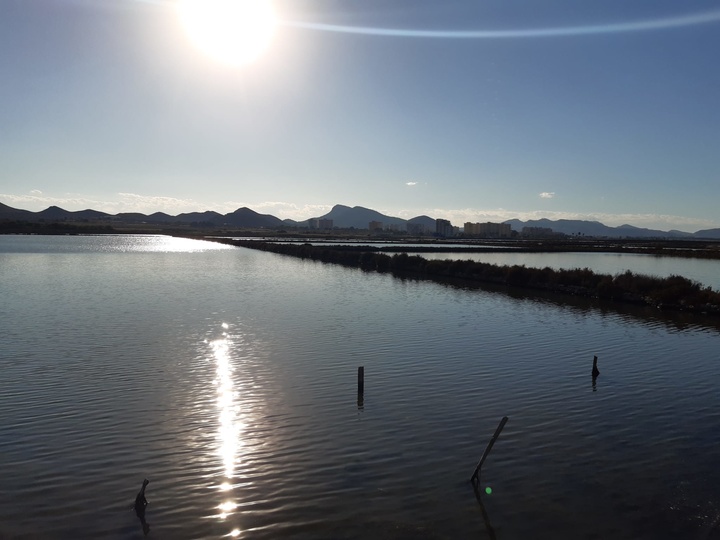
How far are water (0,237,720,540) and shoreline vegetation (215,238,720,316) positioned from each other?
844cm

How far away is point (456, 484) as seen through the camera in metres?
9.05

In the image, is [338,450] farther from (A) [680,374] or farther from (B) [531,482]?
(A) [680,374]

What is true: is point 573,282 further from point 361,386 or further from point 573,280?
point 361,386

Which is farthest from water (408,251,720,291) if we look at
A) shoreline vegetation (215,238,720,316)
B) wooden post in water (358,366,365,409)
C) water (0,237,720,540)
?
wooden post in water (358,366,365,409)

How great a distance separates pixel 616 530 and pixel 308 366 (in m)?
10.1

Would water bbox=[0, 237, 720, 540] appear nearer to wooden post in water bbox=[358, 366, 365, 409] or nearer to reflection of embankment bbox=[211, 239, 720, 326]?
wooden post in water bbox=[358, 366, 365, 409]

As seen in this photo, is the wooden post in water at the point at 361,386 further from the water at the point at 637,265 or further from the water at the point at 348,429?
the water at the point at 637,265

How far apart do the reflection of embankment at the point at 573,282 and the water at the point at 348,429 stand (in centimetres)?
846

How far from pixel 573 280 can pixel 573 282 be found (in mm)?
244

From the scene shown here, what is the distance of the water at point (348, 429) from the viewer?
8062mm

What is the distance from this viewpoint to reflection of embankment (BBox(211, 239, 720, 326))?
32031 millimetres

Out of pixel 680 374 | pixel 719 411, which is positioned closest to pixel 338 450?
pixel 719 411

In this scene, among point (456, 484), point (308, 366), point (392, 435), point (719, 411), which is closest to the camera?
point (456, 484)

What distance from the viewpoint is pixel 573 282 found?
40906 mm
